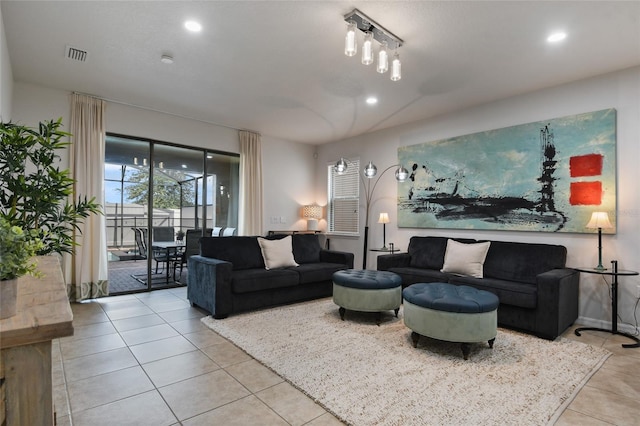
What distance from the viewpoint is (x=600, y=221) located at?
327 cm

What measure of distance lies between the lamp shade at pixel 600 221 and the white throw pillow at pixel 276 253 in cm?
343

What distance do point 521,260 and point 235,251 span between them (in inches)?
139

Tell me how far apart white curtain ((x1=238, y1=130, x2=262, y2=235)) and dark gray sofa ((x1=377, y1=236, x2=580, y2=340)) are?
259 centimetres

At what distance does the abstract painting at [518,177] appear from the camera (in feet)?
11.9

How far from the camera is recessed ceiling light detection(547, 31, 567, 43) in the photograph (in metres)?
2.89

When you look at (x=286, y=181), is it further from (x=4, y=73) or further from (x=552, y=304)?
(x=552, y=304)

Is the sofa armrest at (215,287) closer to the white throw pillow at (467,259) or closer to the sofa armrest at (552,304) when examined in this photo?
the white throw pillow at (467,259)

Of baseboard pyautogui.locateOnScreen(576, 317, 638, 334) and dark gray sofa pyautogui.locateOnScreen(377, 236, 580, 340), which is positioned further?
baseboard pyautogui.locateOnScreen(576, 317, 638, 334)

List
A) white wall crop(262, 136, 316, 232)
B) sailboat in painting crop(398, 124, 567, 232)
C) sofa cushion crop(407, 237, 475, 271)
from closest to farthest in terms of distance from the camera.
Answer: sailboat in painting crop(398, 124, 567, 232) → sofa cushion crop(407, 237, 475, 271) → white wall crop(262, 136, 316, 232)

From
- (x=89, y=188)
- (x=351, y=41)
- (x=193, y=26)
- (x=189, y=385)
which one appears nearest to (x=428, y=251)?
(x=351, y=41)

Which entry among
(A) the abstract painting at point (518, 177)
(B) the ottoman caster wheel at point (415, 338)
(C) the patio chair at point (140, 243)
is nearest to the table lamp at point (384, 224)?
(A) the abstract painting at point (518, 177)

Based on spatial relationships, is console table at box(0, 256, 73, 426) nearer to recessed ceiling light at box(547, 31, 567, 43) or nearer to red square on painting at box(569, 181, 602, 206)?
recessed ceiling light at box(547, 31, 567, 43)

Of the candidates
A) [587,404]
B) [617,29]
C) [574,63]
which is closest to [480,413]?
[587,404]

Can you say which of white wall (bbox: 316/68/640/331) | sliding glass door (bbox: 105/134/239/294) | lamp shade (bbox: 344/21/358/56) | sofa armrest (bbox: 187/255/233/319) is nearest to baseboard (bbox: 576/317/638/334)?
white wall (bbox: 316/68/640/331)
